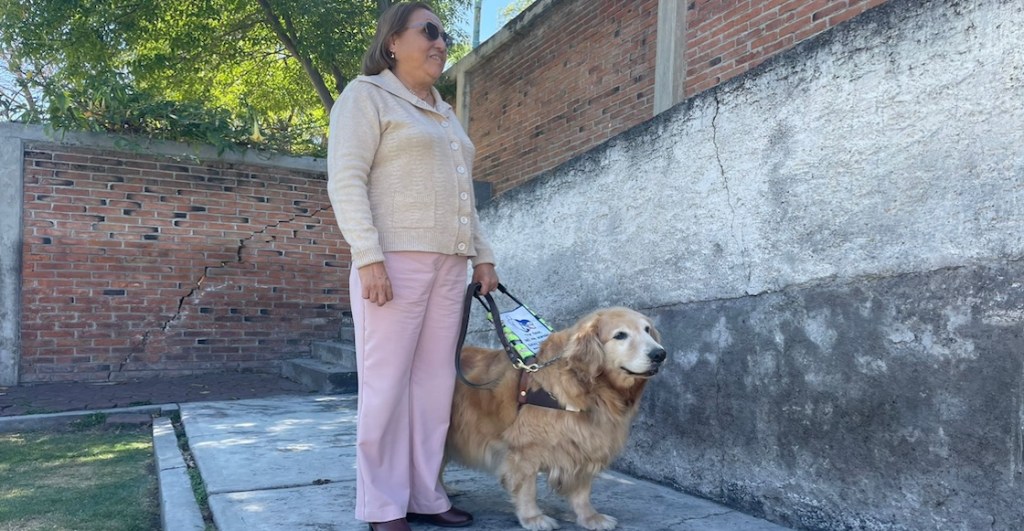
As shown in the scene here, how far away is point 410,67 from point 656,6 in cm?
416

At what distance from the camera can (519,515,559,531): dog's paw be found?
3.03m

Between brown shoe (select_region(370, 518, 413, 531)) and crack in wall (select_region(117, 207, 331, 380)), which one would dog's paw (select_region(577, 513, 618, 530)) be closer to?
brown shoe (select_region(370, 518, 413, 531))

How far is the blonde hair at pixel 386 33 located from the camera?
116 inches

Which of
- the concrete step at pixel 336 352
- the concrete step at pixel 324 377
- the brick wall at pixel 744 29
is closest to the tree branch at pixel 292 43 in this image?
the concrete step at pixel 336 352

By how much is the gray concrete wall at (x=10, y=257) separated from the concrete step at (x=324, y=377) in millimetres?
2672

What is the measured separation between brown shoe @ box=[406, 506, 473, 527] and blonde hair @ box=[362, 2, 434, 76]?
1860 mm

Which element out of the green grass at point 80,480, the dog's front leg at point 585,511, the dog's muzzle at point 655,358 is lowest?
the green grass at point 80,480

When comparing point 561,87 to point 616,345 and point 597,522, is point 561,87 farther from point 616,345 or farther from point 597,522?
point 597,522

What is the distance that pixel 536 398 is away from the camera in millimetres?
3070

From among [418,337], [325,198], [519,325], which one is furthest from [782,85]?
[325,198]

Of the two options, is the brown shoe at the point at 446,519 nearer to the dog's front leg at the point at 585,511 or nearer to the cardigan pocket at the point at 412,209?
the dog's front leg at the point at 585,511

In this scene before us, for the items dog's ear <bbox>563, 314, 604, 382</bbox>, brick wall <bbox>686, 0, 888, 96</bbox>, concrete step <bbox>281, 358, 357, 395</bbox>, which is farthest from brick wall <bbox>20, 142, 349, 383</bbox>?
dog's ear <bbox>563, 314, 604, 382</bbox>

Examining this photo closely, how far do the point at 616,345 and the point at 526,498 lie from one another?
0.74 m

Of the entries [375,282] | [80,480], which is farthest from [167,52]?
[375,282]
